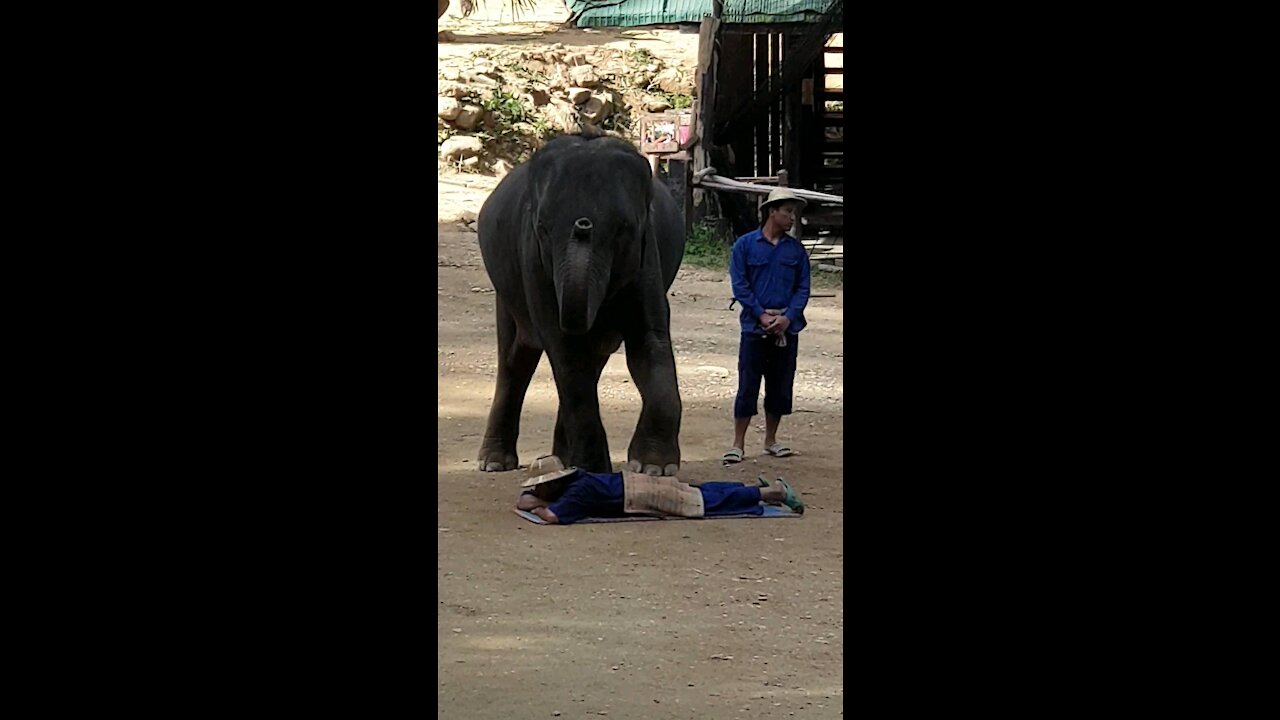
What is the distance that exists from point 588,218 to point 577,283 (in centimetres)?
36

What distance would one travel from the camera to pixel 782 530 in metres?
7.24

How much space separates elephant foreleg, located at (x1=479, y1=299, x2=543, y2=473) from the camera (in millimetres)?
8695

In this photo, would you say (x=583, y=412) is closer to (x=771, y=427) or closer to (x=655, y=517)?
(x=655, y=517)

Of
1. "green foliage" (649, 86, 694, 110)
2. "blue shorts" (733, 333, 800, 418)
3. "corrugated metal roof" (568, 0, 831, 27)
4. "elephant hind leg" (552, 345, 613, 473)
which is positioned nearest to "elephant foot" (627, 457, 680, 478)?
"elephant hind leg" (552, 345, 613, 473)

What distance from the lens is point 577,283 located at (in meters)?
7.66

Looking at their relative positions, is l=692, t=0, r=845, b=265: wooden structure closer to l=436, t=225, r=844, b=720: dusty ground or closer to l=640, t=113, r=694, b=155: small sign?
l=640, t=113, r=694, b=155: small sign

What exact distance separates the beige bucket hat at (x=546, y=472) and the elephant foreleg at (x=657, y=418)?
0.49 metres

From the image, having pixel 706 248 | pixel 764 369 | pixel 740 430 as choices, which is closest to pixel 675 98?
pixel 706 248

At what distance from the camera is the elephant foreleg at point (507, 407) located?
8.70 metres

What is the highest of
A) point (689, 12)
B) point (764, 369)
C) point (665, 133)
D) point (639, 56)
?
point (639, 56)

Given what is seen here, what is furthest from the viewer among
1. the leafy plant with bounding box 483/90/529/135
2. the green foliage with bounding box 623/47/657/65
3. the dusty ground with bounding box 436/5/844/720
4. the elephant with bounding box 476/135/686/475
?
the green foliage with bounding box 623/47/657/65
